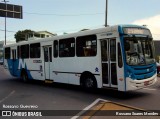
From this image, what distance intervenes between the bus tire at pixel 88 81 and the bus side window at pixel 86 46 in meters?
1.02

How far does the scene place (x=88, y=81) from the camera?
13070 mm

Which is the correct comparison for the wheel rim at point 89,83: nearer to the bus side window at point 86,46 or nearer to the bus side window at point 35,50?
the bus side window at point 86,46

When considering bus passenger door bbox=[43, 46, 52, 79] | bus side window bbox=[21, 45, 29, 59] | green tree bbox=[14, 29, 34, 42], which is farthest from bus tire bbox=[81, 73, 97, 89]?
green tree bbox=[14, 29, 34, 42]

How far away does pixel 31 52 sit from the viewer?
60.0 feet

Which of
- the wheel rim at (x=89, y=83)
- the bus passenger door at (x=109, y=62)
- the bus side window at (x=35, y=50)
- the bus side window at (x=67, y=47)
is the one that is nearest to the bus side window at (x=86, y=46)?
the bus side window at (x=67, y=47)

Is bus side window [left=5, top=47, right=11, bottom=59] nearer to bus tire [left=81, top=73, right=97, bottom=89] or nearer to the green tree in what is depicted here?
bus tire [left=81, top=73, right=97, bottom=89]

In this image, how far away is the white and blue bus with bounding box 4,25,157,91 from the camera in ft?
36.1

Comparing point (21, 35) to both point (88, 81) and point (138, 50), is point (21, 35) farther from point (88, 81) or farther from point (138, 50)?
point (138, 50)

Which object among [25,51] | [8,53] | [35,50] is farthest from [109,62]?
[8,53]

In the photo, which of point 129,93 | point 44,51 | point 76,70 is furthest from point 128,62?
point 44,51

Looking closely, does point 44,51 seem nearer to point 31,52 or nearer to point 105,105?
point 31,52

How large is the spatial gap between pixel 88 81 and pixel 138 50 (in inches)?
121

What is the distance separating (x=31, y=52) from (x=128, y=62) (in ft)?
29.9

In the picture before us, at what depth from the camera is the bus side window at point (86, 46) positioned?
12594mm
